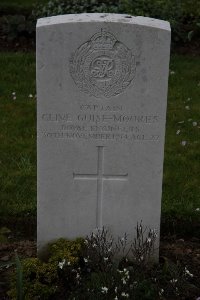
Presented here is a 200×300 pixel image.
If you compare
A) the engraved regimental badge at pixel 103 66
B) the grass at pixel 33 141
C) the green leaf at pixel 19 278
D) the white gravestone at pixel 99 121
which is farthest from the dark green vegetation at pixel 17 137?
the engraved regimental badge at pixel 103 66

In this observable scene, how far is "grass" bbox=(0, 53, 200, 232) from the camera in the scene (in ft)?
18.6

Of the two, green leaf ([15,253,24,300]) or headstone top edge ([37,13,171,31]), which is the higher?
headstone top edge ([37,13,171,31])

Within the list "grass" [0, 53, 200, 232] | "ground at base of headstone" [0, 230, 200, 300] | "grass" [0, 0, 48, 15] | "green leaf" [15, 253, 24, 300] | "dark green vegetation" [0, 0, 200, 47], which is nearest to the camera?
"green leaf" [15, 253, 24, 300]

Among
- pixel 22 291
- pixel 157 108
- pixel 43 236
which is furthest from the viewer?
pixel 43 236

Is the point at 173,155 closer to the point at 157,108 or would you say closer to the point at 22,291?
the point at 157,108

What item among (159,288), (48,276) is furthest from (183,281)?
(48,276)

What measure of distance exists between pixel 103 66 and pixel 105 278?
1294 mm

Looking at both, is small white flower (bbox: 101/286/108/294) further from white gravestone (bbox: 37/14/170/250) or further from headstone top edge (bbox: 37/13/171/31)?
headstone top edge (bbox: 37/13/171/31)

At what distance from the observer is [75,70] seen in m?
4.33

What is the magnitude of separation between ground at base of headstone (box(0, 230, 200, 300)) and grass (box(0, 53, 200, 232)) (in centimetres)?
87

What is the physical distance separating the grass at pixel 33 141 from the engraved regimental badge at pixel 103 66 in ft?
4.90

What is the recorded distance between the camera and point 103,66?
171 inches

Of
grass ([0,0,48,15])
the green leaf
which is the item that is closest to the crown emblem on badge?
the green leaf

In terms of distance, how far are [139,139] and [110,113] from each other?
254 mm
